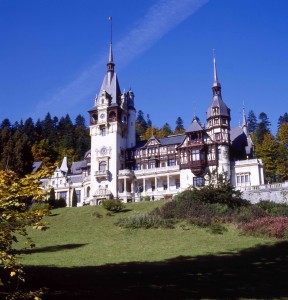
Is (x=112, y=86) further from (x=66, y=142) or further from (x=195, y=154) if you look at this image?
(x=66, y=142)

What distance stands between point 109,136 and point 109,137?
0.18 metres

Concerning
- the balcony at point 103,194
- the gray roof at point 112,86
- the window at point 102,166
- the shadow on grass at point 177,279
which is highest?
the gray roof at point 112,86

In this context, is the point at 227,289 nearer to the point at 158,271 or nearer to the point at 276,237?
the point at 158,271

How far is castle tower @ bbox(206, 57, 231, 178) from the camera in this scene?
198ft

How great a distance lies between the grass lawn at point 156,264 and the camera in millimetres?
15172

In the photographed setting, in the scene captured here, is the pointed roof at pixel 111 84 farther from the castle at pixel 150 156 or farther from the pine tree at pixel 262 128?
the pine tree at pixel 262 128

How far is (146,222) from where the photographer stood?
117 ft

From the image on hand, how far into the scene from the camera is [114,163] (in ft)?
215

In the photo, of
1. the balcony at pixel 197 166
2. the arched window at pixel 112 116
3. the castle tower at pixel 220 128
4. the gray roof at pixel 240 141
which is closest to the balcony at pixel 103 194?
the arched window at pixel 112 116

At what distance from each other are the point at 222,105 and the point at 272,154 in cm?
2206

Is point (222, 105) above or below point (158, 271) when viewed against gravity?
above

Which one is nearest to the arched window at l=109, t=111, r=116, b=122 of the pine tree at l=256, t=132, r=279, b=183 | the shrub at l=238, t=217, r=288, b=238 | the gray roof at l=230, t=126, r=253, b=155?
the gray roof at l=230, t=126, r=253, b=155

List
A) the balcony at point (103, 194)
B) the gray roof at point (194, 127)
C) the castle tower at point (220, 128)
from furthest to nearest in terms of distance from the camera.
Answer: the balcony at point (103, 194) → the gray roof at point (194, 127) → the castle tower at point (220, 128)

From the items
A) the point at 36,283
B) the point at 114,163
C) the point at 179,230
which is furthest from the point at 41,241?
the point at 114,163
